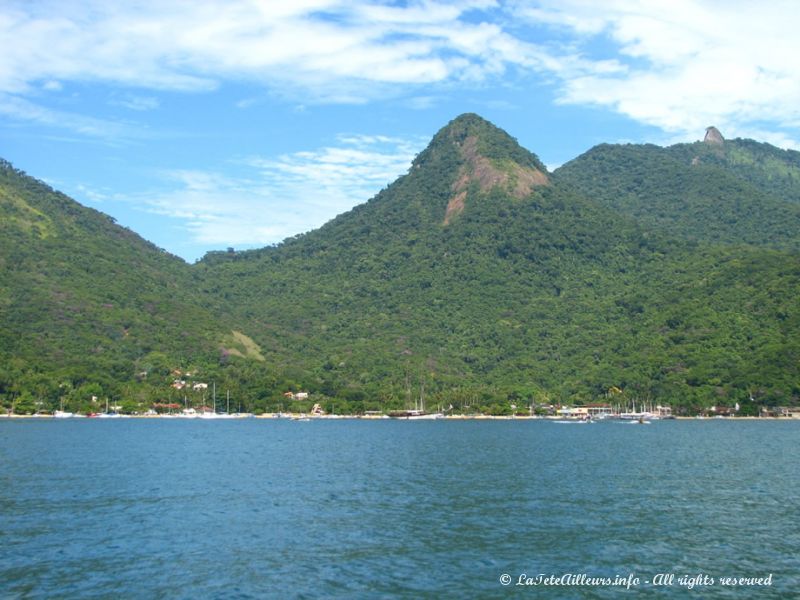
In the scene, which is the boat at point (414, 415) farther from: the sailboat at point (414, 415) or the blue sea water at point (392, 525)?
the blue sea water at point (392, 525)

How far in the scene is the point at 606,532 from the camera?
4159cm

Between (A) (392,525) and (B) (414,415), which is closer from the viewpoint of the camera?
(A) (392,525)

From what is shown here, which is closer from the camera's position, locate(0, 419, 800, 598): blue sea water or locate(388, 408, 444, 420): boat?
locate(0, 419, 800, 598): blue sea water

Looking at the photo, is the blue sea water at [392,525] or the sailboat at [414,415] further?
the sailboat at [414,415]

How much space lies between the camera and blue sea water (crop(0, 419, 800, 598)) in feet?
107

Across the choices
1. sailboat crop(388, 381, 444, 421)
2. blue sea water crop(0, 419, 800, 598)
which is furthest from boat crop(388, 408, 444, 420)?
blue sea water crop(0, 419, 800, 598)

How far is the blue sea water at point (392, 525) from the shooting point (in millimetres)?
32500

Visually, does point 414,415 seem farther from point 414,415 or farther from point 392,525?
point 392,525

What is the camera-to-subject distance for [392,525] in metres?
43.8

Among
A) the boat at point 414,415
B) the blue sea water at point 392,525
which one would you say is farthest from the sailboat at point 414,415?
the blue sea water at point 392,525

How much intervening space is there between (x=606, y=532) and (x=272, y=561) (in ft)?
57.3

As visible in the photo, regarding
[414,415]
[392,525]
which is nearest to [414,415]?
[414,415]

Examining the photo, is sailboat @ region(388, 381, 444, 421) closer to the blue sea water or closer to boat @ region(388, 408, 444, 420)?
boat @ region(388, 408, 444, 420)

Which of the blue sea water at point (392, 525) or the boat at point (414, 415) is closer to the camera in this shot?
the blue sea water at point (392, 525)
